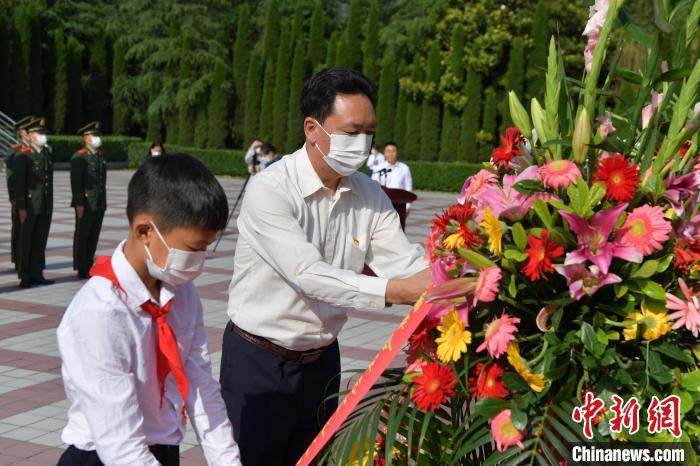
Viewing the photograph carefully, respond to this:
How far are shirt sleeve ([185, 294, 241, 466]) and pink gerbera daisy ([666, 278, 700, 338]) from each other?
1.04m

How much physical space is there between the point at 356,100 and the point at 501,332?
45.0 inches

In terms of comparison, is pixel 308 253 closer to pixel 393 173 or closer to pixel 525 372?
pixel 525 372

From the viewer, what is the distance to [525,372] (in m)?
1.68


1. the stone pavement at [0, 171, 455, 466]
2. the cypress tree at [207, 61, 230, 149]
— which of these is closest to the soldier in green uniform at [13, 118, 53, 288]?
the stone pavement at [0, 171, 455, 466]

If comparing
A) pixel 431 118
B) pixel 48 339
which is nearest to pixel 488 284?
pixel 48 339

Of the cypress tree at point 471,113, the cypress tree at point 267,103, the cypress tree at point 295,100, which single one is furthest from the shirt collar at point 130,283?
the cypress tree at point 267,103

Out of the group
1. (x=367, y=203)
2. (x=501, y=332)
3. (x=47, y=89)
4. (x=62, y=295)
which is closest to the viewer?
(x=501, y=332)

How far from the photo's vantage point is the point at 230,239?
45.1ft

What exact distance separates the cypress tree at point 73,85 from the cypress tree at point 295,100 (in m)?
9.56

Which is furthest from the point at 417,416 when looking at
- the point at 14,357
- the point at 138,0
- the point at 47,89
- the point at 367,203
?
the point at 138,0

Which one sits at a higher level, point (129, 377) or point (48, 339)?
point (129, 377)

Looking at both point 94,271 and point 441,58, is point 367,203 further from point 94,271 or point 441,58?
point 441,58

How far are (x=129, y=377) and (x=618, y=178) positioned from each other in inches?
41.7

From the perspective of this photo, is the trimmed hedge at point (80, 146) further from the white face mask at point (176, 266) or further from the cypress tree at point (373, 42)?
the white face mask at point (176, 266)
